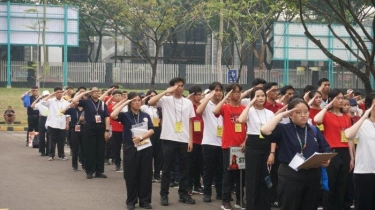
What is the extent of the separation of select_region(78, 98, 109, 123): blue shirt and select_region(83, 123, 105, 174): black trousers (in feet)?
0.45

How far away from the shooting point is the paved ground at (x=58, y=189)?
41.4 feet

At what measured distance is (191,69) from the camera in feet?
147

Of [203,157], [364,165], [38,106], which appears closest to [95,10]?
[38,106]

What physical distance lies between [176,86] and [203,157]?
4.71 feet

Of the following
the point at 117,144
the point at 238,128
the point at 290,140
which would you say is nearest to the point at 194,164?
the point at 238,128

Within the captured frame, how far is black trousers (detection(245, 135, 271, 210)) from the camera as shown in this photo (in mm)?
10984

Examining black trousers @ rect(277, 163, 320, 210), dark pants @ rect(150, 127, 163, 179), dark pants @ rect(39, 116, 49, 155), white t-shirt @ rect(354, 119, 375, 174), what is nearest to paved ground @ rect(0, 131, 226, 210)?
dark pants @ rect(150, 127, 163, 179)

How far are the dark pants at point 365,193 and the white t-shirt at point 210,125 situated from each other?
3600mm

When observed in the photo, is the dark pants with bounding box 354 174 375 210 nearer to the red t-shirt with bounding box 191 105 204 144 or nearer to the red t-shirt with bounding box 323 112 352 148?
the red t-shirt with bounding box 323 112 352 148

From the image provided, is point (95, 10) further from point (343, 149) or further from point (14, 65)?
point (343, 149)

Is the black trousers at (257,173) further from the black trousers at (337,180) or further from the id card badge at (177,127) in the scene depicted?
the id card badge at (177,127)

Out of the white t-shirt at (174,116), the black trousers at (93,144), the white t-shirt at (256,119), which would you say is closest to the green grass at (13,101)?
the black trousers at (93,144)

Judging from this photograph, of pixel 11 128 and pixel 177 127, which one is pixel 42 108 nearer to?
pixel 177 127

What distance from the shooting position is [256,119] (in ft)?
36.2
